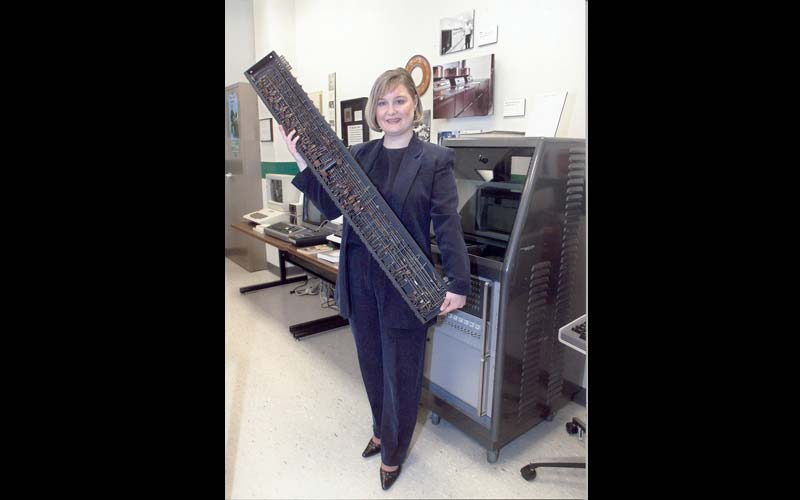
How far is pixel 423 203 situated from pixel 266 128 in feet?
3.08

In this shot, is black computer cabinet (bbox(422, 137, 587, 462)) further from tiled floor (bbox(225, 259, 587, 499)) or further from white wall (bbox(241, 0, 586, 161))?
white wall (bbox(241, 0, 586, 161))

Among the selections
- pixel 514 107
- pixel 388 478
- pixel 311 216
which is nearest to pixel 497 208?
pixel 514 107

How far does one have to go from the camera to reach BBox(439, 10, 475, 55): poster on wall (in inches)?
59.7

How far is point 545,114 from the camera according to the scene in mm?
1484

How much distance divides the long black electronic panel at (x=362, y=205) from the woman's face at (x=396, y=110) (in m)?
0.13

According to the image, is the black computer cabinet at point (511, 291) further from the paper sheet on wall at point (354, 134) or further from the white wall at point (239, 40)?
the white wall at point (239, 40)

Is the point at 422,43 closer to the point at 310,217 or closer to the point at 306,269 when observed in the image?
the point at 310,217

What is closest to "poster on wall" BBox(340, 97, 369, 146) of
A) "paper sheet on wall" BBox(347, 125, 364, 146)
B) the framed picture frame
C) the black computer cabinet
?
"paper sheet on wall" BBox(347, 125, 364, 146)
